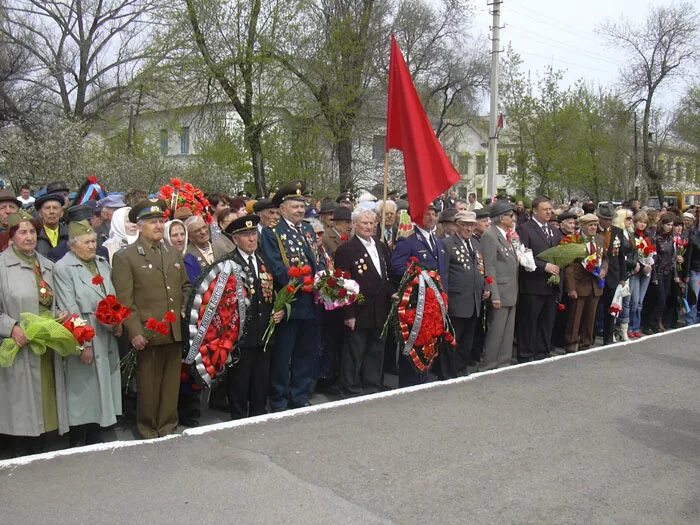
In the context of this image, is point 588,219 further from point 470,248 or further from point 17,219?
point 17,219

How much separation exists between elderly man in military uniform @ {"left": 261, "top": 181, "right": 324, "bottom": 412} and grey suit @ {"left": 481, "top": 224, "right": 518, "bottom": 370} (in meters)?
2.43

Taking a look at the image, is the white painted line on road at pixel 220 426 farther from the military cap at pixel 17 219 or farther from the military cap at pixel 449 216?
the military cap at pixel 449 216

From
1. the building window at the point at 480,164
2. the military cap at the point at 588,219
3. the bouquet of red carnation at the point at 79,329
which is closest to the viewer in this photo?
the bouquet of red carnation at the point at 79,329

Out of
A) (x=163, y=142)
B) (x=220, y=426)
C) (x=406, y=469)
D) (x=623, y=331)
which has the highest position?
(x=163, y=142)

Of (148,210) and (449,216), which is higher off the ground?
(148,210)

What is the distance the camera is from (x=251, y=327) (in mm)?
6031

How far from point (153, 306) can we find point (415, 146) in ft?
11.2

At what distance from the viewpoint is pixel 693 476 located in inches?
184

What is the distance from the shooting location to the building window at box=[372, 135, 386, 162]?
22.4 m

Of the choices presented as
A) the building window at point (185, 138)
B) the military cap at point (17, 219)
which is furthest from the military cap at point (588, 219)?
the building window at point (185, 138)

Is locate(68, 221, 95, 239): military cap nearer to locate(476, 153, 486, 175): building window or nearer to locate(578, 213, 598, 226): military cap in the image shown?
locate(578, 213, 598, 226): military cap

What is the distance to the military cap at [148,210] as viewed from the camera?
224 inches

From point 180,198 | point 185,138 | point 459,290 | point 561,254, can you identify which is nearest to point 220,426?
point 180,198

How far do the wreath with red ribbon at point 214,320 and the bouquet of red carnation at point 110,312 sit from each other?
583 millimetres
